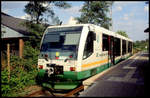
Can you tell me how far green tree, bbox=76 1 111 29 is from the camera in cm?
2433

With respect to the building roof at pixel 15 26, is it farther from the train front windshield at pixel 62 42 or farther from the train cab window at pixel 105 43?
the train front windshield at pixel 62 42

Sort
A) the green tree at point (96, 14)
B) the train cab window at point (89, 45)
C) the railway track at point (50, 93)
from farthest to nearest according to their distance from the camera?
the green tree at point (96, 14), the train cab window at point (89, 45), the railway track at point (50, 93)

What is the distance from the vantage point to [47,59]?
8500mm

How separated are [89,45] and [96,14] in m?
Result: 16.8

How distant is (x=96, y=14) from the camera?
2448 centimetres

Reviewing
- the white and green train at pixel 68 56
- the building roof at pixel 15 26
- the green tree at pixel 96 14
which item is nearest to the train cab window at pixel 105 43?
the white and green train at pixel 68 56

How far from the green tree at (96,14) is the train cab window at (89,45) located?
1594 cm

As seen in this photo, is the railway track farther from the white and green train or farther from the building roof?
the building roof

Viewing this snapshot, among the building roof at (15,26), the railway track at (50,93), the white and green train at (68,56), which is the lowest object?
the railway track at (50,93)

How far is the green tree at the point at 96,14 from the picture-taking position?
24328 millimetres

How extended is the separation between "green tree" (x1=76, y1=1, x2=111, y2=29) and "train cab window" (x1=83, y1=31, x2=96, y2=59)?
15937mm

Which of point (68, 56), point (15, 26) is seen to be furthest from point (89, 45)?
point (15, 26)

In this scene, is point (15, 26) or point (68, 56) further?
point (15, 26)

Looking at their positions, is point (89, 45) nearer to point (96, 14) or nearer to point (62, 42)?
point (62, 42)
